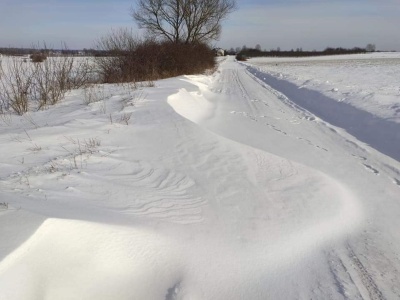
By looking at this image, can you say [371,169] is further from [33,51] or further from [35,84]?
[33,51]

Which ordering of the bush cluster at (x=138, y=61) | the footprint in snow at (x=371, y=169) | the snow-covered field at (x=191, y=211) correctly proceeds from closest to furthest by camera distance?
the snow-covered field at (x=191, y=211) < the footprint in snow at (x=371, y=169) < the bush cluster at (x=138, y=61)

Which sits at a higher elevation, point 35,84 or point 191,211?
point 35,84

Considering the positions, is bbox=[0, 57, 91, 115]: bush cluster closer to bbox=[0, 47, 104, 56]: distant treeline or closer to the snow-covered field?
bbox=[0, 47, 104, 56]: distant treeline

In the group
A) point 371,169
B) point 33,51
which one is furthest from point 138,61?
point 371,169

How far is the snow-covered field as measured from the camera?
3021 mm

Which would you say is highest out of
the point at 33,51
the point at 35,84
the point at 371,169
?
the point at 33,51

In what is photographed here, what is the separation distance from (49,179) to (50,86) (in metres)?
7.18

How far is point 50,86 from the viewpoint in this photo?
1097cm

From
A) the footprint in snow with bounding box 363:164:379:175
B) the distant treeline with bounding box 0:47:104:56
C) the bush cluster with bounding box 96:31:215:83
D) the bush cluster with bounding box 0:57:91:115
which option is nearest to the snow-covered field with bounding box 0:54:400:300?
the footprint in snow with bounding box 363:164:379:175

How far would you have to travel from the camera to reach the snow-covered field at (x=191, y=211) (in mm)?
3021

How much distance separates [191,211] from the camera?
14.2ft

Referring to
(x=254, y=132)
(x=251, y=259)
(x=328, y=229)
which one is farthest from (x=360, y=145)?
(x=251, y=259)

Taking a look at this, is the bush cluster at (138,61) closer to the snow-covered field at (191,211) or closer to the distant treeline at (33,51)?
the distant treeline at (33,51)

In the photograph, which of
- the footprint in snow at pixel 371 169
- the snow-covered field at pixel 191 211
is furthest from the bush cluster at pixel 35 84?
the footprint in snow at pixel 371 169
